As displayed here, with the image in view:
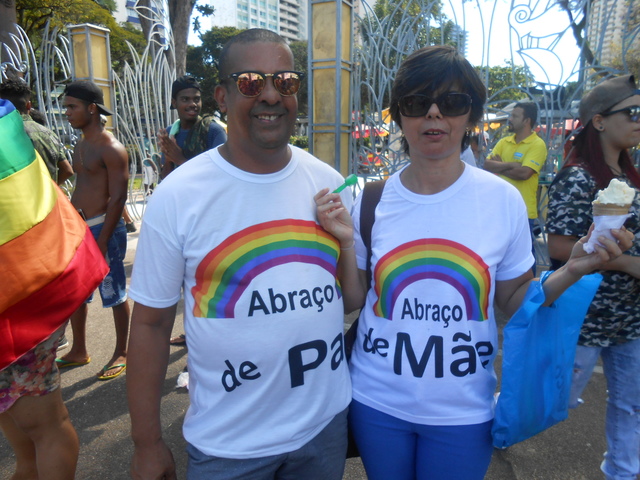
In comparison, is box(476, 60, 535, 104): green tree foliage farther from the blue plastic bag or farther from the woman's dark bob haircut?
the blue plastic bag

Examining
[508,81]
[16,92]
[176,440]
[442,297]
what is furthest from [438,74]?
[508,81]

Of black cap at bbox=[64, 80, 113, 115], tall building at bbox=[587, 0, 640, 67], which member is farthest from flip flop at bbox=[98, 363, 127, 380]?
tall building at bbox=[587, 0, 640, 67]

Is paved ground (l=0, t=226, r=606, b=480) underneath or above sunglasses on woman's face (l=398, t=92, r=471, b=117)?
underneath

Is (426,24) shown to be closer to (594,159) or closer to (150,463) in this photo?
(594,159)

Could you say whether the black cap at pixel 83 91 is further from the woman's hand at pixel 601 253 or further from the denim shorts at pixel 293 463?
the woman's hand at pixel 601 253

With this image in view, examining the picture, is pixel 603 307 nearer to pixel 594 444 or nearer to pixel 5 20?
pixel 594 444

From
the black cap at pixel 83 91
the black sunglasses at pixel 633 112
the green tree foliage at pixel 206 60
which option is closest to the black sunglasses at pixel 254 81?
the black sunglasses at pixel 633 112

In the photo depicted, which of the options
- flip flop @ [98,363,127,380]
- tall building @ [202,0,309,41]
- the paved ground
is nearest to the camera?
the paved ground

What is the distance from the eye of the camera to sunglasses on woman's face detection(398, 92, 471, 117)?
1419mm

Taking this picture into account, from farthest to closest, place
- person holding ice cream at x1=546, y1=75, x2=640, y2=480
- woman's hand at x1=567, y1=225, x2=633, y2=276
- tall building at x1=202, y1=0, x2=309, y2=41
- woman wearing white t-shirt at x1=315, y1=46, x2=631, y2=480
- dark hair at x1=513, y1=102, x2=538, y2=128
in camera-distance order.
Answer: tall building at x1=202, y1=0, x2=309, y2=41
dark hair at x1=513, y1=102, x2=538, y2=128
person holding ice cream at x1=546, y1=75, x2=640, y2=480
woman wearing white t-shirt at x1=315, y1=46, x2=631, y2=480
woman's hand at x1=567, y1=225, x2=633, y2=276

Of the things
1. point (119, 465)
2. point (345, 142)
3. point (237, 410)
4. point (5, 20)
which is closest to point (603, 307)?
point (237, 410)

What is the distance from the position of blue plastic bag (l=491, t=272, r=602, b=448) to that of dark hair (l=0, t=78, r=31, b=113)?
3771mm

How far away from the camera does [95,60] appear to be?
23.1 ft

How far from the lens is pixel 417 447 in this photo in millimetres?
1474
